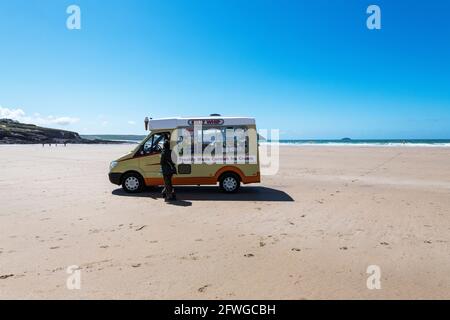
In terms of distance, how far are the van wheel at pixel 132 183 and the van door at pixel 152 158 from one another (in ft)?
0.93

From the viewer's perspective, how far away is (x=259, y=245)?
19.8 ft

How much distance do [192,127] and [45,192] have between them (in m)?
5.65

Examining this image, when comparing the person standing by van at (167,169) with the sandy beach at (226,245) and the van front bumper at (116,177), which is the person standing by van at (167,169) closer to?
the sandy beach at (226,245)

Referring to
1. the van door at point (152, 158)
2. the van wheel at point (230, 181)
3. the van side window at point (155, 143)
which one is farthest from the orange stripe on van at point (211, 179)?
the van side window at point (155, 143)

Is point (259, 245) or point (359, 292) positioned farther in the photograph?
point (259, 245)

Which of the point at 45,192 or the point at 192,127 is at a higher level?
the point at 192,127

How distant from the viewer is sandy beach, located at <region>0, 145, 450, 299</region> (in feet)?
14.3

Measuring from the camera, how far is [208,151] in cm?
1156

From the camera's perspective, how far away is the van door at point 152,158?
11.7 m

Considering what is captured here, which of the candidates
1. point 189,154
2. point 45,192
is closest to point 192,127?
point 189,154
